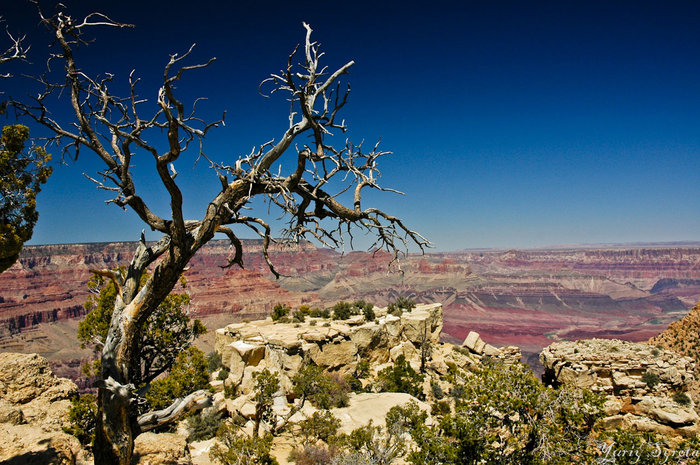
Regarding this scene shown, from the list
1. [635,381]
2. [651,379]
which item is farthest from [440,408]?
[651,379]

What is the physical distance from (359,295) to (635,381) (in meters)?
121

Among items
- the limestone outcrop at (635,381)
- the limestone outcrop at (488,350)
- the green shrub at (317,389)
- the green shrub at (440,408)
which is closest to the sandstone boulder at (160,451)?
the green shrub at (317,389)

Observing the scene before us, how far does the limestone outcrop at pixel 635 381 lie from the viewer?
14062 mm

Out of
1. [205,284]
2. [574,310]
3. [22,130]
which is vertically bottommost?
[574,310]

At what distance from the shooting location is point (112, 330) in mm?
3980

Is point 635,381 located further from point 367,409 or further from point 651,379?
point 367,409

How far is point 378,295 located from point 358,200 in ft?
442

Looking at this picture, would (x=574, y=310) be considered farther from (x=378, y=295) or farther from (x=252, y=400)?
(x=252, y=400)

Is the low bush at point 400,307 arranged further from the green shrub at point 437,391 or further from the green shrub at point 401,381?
the green shrub at point 401,381

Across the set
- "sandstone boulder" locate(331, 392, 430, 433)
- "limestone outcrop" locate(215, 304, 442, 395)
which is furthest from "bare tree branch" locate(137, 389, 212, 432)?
"limestone outcrop" locate(215, 304, 442, 395)

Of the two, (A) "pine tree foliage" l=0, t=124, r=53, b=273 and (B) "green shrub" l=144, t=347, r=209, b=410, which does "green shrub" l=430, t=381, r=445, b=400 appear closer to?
(B) "green shrub" l=144, t=347, r=209, b=410

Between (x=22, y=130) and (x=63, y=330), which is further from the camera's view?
(x=63, y=330)

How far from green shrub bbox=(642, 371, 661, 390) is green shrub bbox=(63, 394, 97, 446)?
21262 mm


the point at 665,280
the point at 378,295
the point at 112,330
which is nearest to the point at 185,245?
the point at 112,330
